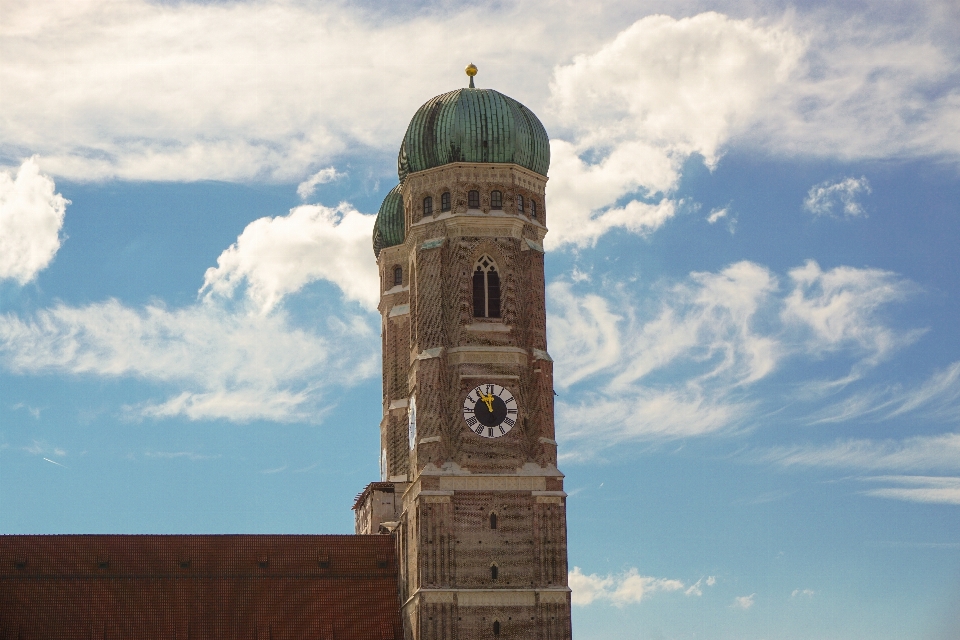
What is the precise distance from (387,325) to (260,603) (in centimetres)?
2313

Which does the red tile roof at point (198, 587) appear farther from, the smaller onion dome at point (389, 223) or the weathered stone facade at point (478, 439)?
the smaller onion dome at point (389, 223)

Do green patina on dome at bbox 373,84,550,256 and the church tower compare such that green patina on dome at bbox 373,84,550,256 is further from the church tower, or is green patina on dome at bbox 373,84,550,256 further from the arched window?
the arched window

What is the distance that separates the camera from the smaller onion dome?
4796 inches

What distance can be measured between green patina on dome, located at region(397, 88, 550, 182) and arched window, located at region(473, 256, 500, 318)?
5.80 meters

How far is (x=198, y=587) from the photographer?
10444cm

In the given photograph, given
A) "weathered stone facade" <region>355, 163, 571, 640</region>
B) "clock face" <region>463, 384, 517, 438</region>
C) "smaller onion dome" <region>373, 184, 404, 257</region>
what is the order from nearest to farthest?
"weathered stone facade" <region>355, 163, 571, 640</region> < "clock face" <region>463, 384, 517, 438</region> < "smaller onion dome" <region>373, 184, 404, 257</region>

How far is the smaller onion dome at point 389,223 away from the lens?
400ft

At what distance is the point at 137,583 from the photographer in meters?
104

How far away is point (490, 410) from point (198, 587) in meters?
18.3

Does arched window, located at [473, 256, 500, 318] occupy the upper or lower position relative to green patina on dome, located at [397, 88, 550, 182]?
lower

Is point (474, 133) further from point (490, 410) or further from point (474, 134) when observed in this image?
point (490, 410)

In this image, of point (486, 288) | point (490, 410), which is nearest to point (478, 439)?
point (490, 410)

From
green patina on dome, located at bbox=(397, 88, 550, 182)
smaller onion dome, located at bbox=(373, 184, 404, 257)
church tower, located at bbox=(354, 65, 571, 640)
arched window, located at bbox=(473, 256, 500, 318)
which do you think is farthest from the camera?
smaller onion dome, located at bbox=(373, 184, 404, 257)

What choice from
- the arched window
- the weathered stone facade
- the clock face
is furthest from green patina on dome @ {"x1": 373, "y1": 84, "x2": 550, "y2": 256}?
the clock face
